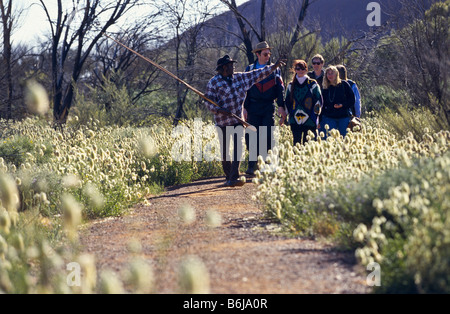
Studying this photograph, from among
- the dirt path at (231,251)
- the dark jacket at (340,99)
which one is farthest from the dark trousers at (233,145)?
the dirt path at (231,251)

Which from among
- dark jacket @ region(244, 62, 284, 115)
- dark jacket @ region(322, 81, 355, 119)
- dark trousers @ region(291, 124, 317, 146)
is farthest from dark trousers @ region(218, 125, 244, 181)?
dark jacket @ region(322, 81, 355, 119)

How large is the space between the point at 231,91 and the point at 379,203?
5.24 meters

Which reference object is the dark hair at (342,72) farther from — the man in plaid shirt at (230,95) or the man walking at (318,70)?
the man in plaid shirt at (230,95)

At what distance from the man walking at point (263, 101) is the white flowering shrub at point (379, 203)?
2.19m

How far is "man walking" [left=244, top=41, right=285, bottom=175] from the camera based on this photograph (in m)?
8.75

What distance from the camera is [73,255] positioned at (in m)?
4.31

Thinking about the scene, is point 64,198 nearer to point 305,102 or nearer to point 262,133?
point 305,102

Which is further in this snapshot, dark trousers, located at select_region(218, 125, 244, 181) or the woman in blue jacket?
dark trousers, located at select_region(218, 125, 244, 181)

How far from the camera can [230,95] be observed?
8.26 m

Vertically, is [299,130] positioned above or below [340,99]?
below

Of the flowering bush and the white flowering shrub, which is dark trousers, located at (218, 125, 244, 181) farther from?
the white flowering shrub

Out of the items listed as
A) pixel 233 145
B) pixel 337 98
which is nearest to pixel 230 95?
pixel 233 145

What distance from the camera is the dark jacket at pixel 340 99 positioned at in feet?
26.7
